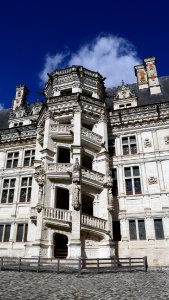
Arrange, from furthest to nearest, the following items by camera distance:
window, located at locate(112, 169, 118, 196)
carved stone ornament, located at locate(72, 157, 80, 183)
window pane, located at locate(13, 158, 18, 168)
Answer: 1. window pane, located at locate(13, 158, 18, 168)
2. window, located at locate(112, 169, 118, 196)
3. carved stone ornament, located at locate(72, 157, 80, 183)

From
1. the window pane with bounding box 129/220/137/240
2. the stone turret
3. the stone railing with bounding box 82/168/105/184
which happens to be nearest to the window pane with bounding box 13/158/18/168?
the stone turret

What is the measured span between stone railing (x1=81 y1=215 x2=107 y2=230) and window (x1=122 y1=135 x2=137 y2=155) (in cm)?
703

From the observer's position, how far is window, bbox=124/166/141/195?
66.1 ft

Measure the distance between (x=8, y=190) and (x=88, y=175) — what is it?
843 centimetres

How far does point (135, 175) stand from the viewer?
2078cm

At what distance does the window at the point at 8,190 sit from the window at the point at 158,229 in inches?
487

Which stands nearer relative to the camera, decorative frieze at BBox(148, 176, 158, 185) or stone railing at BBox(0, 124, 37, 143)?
decorative frieze at BBox(148, 176, 158, 185)

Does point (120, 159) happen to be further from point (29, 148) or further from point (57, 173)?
point (29, 148)

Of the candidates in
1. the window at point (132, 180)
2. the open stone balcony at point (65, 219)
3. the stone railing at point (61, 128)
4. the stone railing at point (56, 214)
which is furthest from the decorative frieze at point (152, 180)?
the stone railing at point (61, 128)

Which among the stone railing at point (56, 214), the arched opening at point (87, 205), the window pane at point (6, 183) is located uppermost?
the window pane at point (6, 183)

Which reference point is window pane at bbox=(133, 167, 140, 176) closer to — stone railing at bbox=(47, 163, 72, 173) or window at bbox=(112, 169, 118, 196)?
window at bbox=(112, 169, 118, 196)

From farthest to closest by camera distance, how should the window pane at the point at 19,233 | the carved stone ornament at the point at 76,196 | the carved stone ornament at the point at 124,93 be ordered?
the carved stone ornament at the point at 124,93 < the window pane at the point at 19,233 < the carved stone ornament at the point at 76,196

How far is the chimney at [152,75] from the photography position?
2584cm

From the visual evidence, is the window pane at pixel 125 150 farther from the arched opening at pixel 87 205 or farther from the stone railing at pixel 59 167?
the stone railing at pixel 59 167
